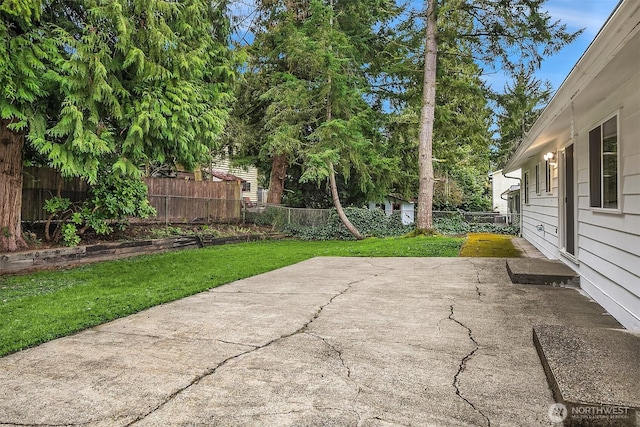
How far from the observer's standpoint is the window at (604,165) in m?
3.94

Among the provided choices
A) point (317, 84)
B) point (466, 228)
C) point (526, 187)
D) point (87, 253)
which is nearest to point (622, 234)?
point (526, 187)

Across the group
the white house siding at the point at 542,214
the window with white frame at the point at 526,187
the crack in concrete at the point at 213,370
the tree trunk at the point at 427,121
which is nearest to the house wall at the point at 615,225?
the white house siding at the point at 542,214

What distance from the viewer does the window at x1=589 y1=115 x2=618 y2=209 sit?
3941 mm

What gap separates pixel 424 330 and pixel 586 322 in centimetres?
149

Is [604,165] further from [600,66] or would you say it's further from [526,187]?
[526,187]

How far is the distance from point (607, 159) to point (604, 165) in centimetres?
10

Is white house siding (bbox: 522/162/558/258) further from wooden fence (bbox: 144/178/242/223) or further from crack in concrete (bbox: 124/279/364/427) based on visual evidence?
wooden fence (bbox: 144/178/242/223)

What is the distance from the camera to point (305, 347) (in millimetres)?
3098

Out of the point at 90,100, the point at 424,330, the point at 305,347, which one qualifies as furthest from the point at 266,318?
the point at 90,100

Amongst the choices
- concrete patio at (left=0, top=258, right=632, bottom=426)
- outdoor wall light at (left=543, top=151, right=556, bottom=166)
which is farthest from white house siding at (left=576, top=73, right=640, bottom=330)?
outdoor wall light at (left=543, top=151, right=556, bottom=166)

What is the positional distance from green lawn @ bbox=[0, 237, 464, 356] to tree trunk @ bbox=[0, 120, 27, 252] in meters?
1.06

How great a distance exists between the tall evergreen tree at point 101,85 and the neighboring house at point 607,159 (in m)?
5.34

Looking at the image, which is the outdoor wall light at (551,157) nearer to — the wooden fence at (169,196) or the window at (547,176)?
the window at (547,176)

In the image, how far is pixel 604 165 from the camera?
13.9ft
